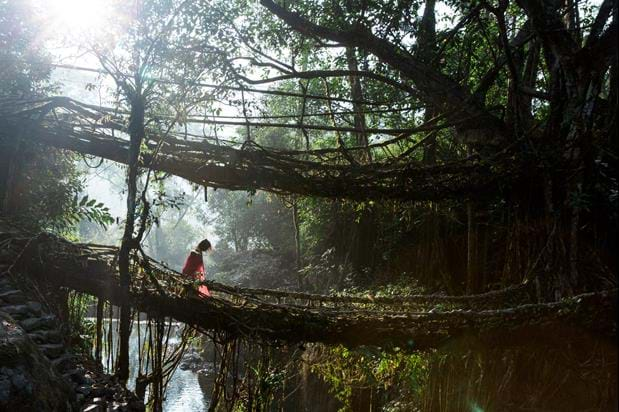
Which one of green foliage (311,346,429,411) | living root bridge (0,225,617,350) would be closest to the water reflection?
green foliage (311,346,429,411)

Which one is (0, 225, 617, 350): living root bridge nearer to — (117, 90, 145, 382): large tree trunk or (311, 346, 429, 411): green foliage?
(117, 90, 145, 382): large tree trunk

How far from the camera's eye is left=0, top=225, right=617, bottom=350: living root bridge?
125 inches

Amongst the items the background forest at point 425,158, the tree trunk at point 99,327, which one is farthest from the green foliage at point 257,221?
the tree trunk at point 99,327

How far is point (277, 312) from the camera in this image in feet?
12.8

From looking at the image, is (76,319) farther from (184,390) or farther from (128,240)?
(184,390)

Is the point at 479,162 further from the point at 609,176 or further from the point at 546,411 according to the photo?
the point at 546,411

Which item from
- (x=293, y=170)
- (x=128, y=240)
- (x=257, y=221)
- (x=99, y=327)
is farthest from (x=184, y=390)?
(x=128, y=240)

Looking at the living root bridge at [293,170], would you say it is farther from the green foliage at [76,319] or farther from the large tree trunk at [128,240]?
the green foliage at [76,319]

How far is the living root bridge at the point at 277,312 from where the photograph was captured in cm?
318

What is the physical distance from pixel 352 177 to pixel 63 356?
2.67 m

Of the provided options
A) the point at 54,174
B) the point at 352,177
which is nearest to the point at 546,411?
the point at 352,177

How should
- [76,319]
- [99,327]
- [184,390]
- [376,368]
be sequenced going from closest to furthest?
[99,327]
[76,319]
[376,368]
[184,390]

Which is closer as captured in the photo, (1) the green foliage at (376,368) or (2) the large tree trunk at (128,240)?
(2) the large tree trunk at (128,240)

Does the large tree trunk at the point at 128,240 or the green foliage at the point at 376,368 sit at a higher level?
the large tree trunk at the point at 128,240
